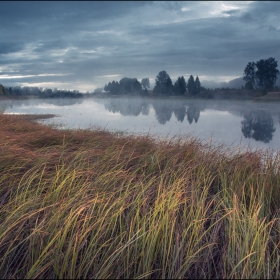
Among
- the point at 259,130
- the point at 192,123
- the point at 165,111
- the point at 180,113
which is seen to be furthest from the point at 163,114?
the point at 259,130

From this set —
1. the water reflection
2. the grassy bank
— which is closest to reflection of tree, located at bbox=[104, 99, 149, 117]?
the water reflection

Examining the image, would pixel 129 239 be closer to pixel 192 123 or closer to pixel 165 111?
pixel 192 123

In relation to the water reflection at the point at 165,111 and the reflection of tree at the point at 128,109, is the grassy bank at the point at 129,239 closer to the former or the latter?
the water reflection at the point at 165,111

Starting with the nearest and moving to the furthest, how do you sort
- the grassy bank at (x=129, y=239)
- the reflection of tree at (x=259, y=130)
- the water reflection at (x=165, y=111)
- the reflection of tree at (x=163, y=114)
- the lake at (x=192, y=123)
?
the grassy bank at (x=129, y=239)
the lake at (x=192, y=123)
the reflection of tree at (x=259, y=130)
the reflection of tree at (x=163, y=114)
the water reflection at (x=165, y=111)

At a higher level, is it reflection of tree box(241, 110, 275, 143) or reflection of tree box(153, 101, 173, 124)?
reflection of tree box(153, 101, 173, 124)

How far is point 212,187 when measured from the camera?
3.42 m

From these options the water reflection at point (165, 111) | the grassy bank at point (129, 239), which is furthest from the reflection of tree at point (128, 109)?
the grassy bank at point (129, 239)

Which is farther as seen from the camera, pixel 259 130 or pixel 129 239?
pixel 259 130

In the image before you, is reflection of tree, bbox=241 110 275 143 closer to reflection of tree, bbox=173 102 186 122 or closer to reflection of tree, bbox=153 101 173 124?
reflection of tree, bbox=173 102 186 122

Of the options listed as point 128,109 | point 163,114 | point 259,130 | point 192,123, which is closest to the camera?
point 259,130

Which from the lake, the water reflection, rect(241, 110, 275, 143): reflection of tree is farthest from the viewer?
the water reflection

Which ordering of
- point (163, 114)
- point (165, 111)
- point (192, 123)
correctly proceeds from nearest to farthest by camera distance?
1. point (192, 123)
2. point (163, 114)
3. point (165, 111)

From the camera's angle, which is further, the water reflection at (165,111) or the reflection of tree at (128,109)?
the reflection of tree at (128,109)

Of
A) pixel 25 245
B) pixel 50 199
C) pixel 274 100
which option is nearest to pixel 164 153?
pixel 50 199
